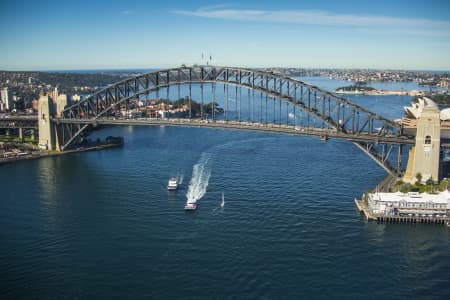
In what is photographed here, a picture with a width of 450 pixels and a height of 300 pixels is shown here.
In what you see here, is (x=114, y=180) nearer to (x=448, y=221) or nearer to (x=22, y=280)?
(x=22, y=280)

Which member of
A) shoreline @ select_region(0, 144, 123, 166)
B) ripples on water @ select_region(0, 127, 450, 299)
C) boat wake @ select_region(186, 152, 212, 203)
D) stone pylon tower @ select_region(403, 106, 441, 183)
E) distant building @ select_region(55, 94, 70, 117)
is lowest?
ripples on water @ select_region(0, 127, 450, 299)

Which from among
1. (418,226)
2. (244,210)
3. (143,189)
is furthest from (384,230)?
(143,189)

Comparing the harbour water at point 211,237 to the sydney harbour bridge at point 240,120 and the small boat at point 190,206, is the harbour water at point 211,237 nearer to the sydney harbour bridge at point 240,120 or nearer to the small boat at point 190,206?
the small boat at point 190,206

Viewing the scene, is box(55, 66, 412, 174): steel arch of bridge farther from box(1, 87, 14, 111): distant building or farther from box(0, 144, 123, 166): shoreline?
box(1, 87, 14, 111): distant building

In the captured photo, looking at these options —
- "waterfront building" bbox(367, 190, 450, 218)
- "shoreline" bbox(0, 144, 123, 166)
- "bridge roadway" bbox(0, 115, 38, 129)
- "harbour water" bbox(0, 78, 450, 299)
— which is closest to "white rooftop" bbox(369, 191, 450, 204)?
"waterfront building" bbox(367, 190, 450, 218)

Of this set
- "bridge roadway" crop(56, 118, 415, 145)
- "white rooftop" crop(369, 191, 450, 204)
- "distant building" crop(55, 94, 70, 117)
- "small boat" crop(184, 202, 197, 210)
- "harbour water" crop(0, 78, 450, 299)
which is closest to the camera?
"harbour water" crop(0, 78, 450, 299)

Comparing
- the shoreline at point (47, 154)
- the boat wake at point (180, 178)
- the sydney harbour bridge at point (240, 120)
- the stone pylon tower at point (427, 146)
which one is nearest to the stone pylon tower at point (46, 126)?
the sydney harbour bridge at point (240, 120)
